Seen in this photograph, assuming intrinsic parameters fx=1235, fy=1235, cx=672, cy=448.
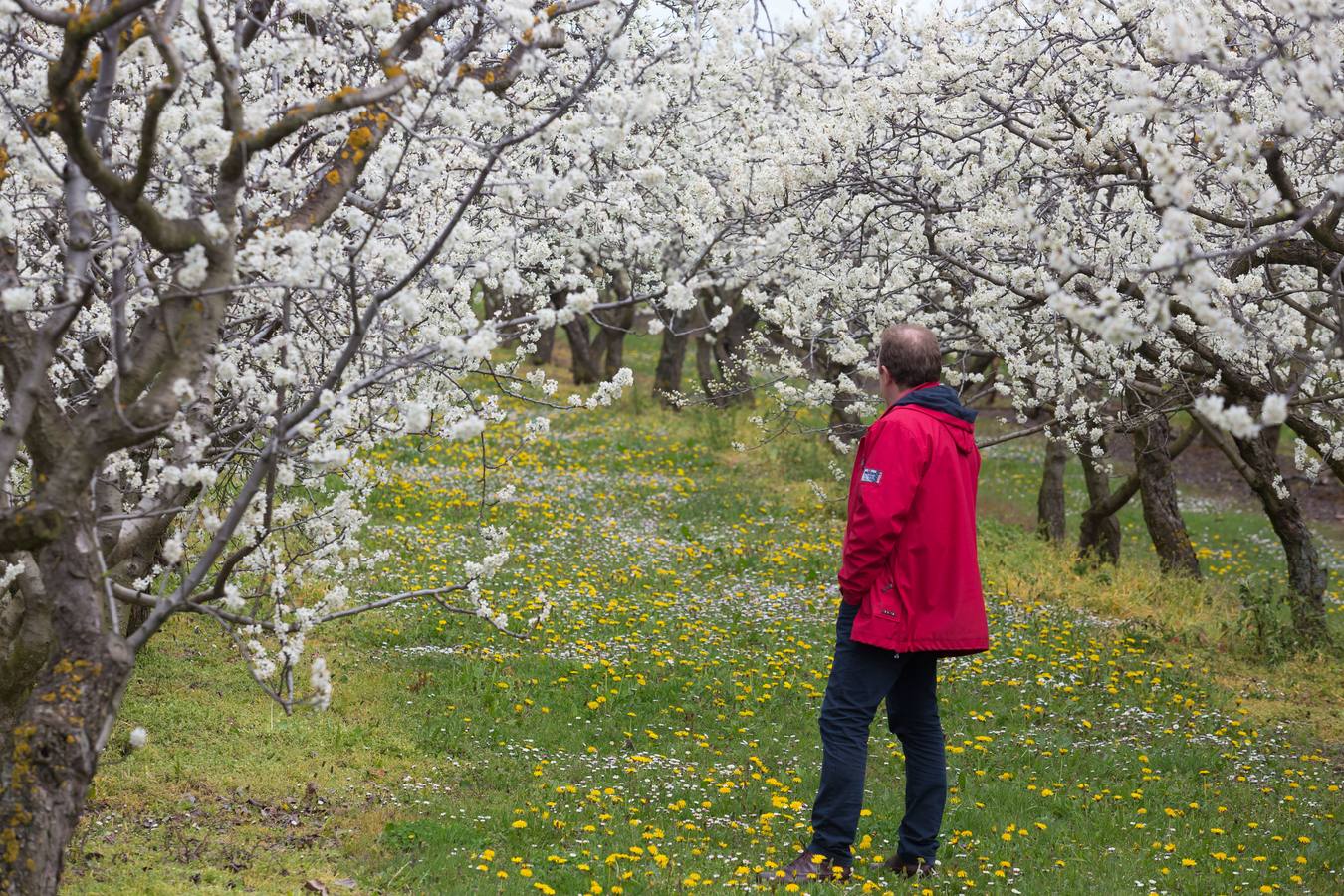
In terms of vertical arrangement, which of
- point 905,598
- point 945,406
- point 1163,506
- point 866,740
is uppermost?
point 945,406

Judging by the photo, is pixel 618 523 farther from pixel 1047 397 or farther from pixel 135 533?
pixel 135 533

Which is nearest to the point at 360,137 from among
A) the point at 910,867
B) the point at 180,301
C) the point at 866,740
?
the point at 180,301

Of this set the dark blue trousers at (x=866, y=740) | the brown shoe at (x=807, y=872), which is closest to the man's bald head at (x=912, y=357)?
the dark blue trousers at (x=866, y=740)

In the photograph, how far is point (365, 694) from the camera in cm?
733

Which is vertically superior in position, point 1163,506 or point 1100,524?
point 1163,506

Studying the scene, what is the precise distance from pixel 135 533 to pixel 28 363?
1.02 meters

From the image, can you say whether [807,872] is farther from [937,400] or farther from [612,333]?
[612,333]

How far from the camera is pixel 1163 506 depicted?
1231 cm

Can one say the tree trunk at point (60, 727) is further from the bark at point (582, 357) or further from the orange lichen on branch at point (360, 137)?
the bark at point (582, 357)

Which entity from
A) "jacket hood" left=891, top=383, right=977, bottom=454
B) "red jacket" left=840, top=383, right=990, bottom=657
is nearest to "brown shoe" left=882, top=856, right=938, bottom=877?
"red jacket" left=840, top=383, right=990, bottom=657

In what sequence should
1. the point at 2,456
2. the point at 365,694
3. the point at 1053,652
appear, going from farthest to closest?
1. the point at 1053,652
2. the point at 365,694
3. the point at 2,456

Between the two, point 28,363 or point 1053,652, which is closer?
point 28,363

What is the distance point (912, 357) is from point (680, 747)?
112 inches

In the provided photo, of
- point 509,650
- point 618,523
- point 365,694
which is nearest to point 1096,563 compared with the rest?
point 618,523
